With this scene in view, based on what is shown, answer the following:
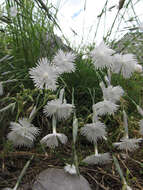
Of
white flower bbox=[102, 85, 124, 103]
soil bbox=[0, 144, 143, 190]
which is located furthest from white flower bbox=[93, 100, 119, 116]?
soil bbox=[0, 144, 143, 190]

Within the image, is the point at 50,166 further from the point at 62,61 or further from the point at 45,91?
the point at 62,61

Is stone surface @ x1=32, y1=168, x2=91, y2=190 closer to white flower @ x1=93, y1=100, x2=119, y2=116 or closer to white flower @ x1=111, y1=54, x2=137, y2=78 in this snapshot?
white flower @ x1=93, y1=100, x2=119, y2=116

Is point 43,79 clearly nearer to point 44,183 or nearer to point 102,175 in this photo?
point 44,183

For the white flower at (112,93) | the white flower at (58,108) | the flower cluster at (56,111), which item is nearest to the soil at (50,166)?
the flower cluster at (56,111)

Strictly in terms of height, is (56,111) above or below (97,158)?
above

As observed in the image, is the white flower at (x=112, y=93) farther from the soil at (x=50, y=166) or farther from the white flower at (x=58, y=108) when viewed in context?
the soil at (x=50, y=166)

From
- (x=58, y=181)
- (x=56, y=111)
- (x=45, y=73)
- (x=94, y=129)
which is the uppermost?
(x=45, y=73)

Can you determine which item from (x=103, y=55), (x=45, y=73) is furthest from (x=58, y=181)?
(x=103, y=55)

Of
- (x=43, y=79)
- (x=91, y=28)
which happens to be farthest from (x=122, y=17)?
(x=43, y=79)
